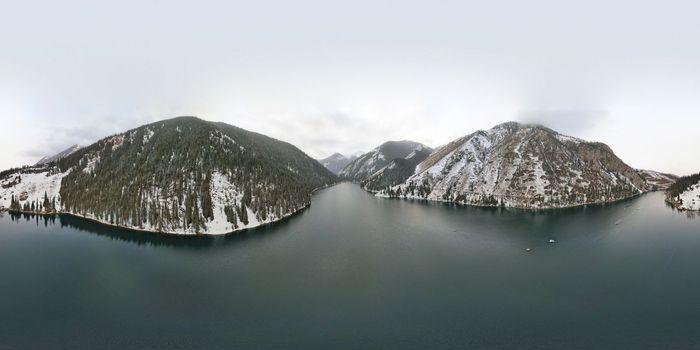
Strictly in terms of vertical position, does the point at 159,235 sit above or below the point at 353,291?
above

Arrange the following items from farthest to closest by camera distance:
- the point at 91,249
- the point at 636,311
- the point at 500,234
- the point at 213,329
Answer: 1. the point at 500,234
2. the point at 91,249
3. the point at 636,311
4. the point at 213,329

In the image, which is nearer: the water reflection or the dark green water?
the dark green water

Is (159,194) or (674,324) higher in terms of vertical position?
(159,194)

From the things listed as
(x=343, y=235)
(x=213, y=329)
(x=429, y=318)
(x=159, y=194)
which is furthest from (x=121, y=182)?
(x=429, y=318)

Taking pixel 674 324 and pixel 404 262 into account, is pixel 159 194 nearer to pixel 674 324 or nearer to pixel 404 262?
pixel 404 262

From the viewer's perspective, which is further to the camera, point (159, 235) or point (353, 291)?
point (159, 235)

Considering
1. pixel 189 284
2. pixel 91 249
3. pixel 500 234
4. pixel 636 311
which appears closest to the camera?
pixel 636 311

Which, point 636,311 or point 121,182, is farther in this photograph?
point 121,182

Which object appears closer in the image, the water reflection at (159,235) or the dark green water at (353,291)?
the dark green water at (353,291)
